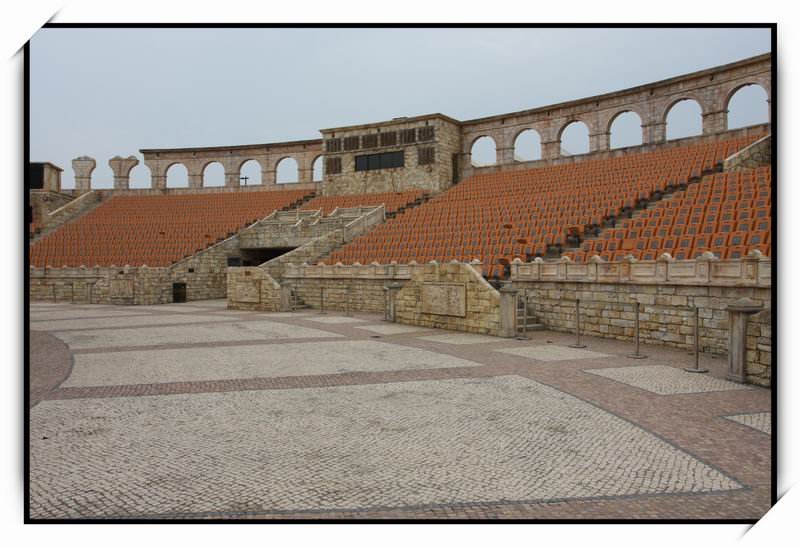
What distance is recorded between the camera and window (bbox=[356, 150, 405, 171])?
30156 millimetres

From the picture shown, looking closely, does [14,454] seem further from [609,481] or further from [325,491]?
[609,481]

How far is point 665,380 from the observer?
6680 millimetres

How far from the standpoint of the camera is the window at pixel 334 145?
104 ft

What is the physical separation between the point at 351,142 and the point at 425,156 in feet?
16.9

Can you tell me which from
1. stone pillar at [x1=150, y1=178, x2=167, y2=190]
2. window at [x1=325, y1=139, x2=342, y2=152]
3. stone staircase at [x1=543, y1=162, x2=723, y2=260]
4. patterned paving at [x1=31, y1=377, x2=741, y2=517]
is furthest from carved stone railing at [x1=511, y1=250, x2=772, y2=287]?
stone pillar at [x1=150, y1=178, x2=167, y2=190]

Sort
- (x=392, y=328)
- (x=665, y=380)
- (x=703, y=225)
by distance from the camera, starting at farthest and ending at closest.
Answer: (x=392, y=328)
(x=703, y=225)
(x=665, y=380)

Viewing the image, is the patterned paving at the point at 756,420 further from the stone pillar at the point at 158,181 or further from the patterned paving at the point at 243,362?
the stone pillar at the point at 158,181

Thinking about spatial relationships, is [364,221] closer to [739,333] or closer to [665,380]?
[665,380]

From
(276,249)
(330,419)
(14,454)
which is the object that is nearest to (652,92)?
(276,249)

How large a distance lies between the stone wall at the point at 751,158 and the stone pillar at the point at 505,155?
41.4ft

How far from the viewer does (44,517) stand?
316 cm

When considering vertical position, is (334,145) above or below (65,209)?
above

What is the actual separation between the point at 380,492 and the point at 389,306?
10749mm

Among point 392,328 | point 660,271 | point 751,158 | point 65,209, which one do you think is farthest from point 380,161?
point 660,271
